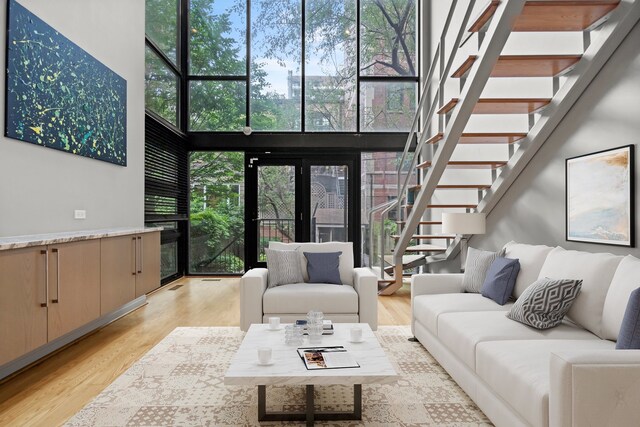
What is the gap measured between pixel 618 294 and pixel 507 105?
2.11 meters

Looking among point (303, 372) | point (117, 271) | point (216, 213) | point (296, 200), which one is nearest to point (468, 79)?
point (303, 372)

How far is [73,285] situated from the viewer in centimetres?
336

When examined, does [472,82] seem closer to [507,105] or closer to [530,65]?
[530,65]

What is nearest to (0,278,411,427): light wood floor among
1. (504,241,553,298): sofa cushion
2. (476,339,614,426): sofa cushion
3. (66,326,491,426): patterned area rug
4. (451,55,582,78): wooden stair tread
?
(66,326,491,426): patterned area rug

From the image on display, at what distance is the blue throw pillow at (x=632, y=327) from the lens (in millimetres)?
1901

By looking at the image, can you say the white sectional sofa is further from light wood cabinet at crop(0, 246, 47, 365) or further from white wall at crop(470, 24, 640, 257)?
light wood cabinet at crop(0, 246, 47, 365)

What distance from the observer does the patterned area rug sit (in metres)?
2.43

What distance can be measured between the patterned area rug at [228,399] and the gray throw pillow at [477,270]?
751 mm

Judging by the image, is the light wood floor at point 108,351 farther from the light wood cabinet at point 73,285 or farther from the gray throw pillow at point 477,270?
the gray throw pillow at point 477,270

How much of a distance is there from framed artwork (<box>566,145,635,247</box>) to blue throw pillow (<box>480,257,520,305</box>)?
582 millimetres

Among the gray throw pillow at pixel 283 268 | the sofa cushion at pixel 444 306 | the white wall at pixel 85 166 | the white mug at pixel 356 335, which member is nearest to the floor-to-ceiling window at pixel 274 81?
the white wall at pixel 85 166

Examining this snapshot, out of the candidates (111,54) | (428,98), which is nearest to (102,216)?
(111,54)

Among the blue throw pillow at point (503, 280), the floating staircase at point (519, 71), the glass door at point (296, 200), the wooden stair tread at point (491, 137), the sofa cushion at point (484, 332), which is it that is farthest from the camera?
the glass door at point (296, 200)

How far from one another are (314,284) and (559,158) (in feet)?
7.86
